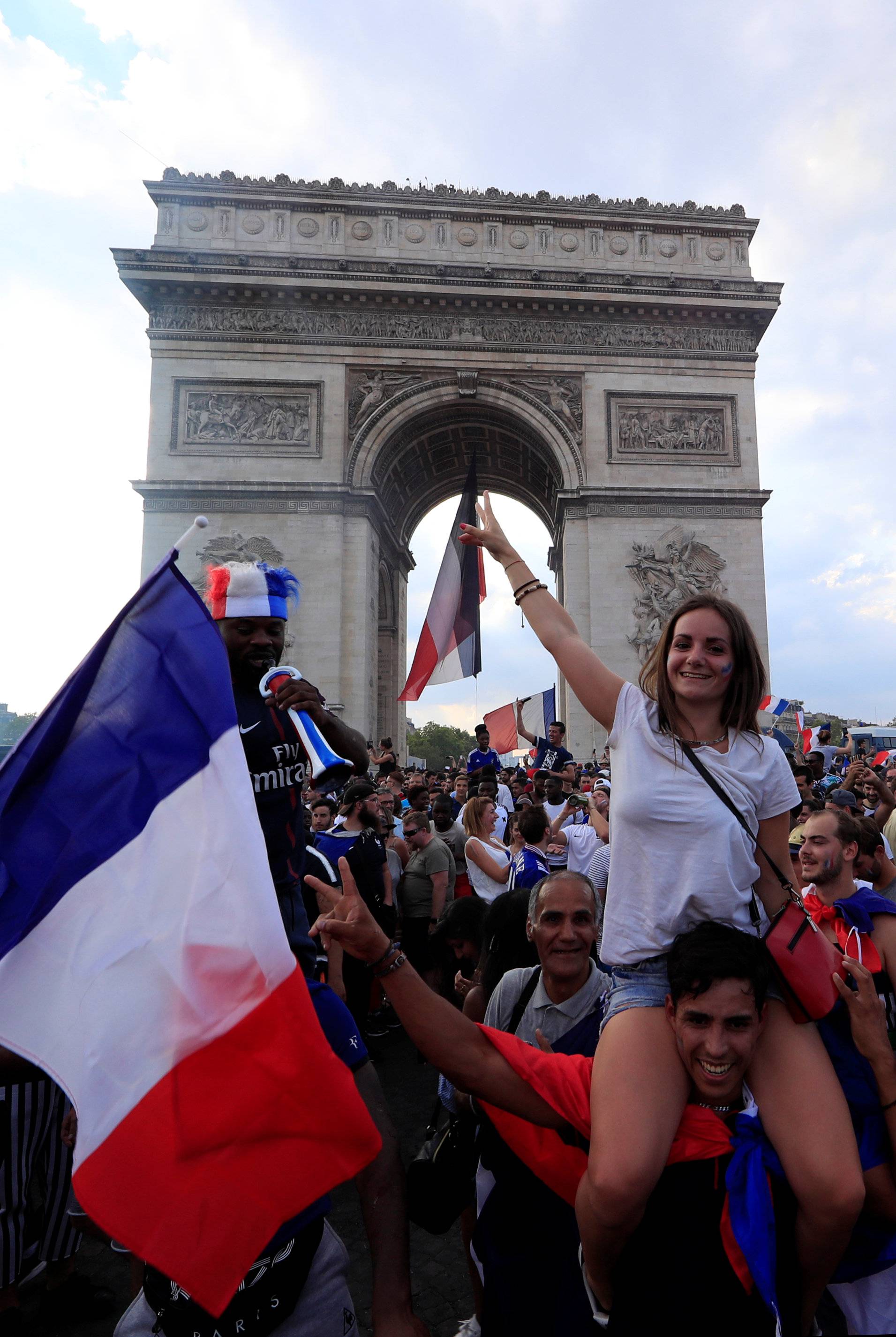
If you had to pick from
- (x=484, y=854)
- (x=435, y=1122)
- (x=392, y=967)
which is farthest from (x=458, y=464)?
(x=392, y=967)

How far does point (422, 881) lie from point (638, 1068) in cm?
504

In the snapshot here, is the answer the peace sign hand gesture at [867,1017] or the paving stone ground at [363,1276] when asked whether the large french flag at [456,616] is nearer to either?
the paving stone ground at [363,1276]

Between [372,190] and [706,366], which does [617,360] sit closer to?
[706,366]

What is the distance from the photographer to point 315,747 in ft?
6.84

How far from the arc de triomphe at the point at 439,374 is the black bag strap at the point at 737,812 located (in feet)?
59.6

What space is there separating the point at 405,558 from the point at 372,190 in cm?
1115

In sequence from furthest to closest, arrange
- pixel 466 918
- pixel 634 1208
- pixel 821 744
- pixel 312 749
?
pixel 821 744 → pixel 466 918 → pixel 312 749 → pixel 634 1208

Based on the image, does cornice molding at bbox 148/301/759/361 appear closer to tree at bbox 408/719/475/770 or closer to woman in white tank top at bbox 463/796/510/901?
woman in white tank top at bbox 463/796/510/901

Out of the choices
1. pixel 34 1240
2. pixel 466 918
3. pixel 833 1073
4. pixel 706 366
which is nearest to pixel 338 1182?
pixel 833 1073

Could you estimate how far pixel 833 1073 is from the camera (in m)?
1.80

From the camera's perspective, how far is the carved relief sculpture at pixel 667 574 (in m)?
20.4

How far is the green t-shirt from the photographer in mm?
6668

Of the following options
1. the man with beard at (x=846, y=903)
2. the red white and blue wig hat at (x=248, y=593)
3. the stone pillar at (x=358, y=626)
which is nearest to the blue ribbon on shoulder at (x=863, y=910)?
the man with beard at (x=846, y=903)

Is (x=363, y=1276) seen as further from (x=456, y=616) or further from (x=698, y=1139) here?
(x=456, y=616)
